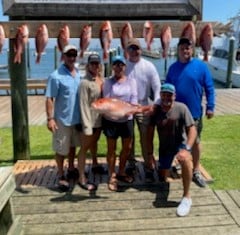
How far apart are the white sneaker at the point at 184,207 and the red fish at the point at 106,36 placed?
74.8 inches

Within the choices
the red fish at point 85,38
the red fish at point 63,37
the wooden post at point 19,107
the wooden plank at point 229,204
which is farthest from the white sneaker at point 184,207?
the wooden post at point 19,107

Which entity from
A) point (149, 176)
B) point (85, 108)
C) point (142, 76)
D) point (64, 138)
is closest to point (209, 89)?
point (142, 76)

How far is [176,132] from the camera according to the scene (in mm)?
4836

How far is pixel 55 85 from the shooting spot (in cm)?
489

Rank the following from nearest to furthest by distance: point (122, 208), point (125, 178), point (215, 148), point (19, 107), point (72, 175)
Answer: point (122, 208)
point (125, 178)
point (72, 175)
point (19, 107)
point (215, 148)

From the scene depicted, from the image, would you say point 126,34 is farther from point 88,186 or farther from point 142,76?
point 88,186

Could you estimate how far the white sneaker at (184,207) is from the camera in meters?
4.53

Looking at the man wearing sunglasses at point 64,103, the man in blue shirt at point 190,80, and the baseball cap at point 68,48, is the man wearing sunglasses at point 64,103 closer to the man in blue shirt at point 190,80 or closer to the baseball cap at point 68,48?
the baseball cap at point 68,48

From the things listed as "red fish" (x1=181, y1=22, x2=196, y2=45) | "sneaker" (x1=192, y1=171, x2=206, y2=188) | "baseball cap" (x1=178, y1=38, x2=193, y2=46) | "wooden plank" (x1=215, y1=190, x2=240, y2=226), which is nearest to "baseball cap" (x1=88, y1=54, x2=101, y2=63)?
"baseball cap" (x1=178, y1=38, x2=193, y2=46)

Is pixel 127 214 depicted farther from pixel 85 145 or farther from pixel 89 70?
pixel 89 70

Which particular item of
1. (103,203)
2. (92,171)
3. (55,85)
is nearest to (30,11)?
(55,85)

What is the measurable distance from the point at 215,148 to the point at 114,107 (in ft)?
10.7

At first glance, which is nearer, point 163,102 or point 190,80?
point 163,102

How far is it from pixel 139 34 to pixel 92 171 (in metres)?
1.89
